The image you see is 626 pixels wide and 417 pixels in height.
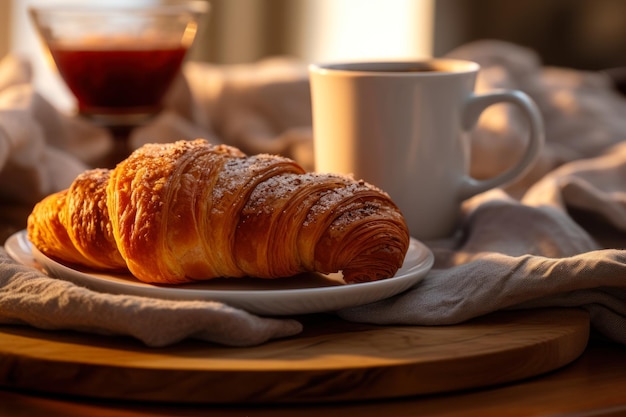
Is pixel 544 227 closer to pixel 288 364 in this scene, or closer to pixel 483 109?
pixel 483 109

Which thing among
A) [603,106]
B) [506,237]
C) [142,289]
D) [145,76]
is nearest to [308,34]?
[603,106]

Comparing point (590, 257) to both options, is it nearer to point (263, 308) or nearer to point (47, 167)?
point (263, 308)

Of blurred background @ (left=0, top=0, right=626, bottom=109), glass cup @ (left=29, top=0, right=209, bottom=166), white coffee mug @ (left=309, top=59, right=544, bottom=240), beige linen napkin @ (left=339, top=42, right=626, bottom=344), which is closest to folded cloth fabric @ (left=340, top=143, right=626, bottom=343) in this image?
beige linen napkin @ (left=339, top=42, right=626, bottom=344)

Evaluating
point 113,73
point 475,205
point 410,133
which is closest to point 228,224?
point 410,133

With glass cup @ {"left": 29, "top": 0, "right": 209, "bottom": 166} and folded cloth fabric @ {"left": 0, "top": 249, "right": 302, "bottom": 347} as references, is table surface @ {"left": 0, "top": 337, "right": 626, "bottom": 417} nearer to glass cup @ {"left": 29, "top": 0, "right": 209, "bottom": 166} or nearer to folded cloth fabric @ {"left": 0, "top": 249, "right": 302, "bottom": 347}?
folded cloth fabric @ {"left": 0, "top": 249, "right": 302, "bottom": 347}

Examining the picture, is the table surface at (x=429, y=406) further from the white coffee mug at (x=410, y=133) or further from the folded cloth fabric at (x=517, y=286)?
the white coffee mug at (x=410, y=133)

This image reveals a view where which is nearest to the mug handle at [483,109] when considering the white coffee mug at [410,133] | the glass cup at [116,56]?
the white coffee mug at [410,133]

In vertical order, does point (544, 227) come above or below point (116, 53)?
below
